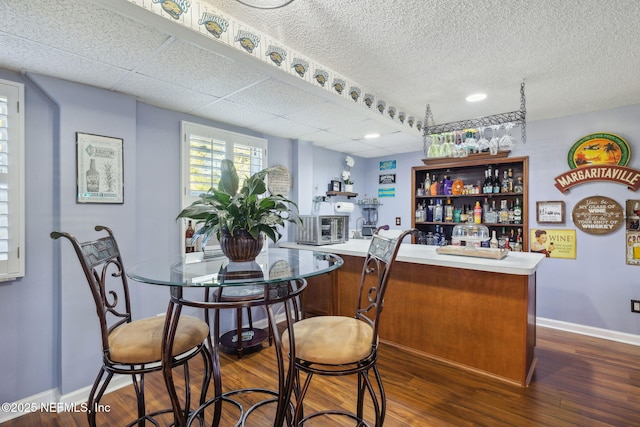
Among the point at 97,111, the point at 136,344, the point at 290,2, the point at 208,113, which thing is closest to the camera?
the point at 136,344

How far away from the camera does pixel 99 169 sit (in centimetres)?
227

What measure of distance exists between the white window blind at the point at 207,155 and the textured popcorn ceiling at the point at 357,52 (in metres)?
0.22

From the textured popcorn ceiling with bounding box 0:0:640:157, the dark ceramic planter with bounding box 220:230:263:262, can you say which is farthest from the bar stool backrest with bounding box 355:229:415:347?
the textured popcorn ceiling with bounding box 0:0:640:157

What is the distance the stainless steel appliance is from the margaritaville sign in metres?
2.44

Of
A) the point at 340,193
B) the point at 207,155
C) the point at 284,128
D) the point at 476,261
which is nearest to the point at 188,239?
the point at 207,155

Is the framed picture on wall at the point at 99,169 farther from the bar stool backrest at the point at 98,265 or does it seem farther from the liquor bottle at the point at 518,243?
the liquor bottle at the point at 518,243

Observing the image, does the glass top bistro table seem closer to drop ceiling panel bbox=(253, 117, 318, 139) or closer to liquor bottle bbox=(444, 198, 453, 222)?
drop ceiling panel bbox=(253, 117, 318, 139)

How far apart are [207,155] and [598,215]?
Answer: 3997 millimetres

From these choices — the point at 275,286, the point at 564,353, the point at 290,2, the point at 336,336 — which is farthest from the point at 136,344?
the point at 564,353

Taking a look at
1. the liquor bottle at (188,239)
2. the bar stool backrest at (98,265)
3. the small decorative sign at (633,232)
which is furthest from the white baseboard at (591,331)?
the bar stool backrest at (98,265)

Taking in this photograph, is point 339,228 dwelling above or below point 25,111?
below

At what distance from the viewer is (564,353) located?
107 inches

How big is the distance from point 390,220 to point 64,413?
166 inches

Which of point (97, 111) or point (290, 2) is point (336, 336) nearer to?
point (290, 2)
